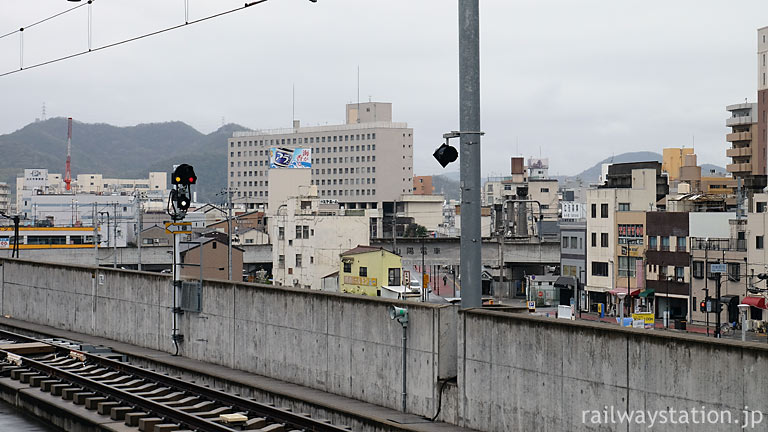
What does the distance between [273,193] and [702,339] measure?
140379mm

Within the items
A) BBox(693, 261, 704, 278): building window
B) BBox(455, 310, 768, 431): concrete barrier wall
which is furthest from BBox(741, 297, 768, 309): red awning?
BBox(455, 310, 768, 431): concrete barrier wall

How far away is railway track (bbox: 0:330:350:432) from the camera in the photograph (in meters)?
15.2

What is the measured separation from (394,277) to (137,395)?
63.9 m

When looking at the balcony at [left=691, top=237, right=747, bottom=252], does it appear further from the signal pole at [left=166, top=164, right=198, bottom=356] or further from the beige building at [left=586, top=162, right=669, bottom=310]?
the signal pole at [left=166, top=164, right=198, bottom=356]

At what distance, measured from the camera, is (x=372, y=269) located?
8075 centimetres

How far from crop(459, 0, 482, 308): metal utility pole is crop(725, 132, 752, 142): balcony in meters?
119

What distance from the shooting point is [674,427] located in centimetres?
1159

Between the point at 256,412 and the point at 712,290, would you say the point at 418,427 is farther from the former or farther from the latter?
the point at 712,290

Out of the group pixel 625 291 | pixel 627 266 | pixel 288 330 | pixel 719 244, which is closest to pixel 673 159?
pixel 627 266

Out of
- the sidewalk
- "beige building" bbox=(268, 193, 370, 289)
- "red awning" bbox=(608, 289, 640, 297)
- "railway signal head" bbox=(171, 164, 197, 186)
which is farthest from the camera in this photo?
"beige building" bbox=(268, 193, 370, 289)

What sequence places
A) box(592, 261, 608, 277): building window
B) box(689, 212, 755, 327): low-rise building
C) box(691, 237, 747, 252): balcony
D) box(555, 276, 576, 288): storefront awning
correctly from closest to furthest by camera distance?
box(689, 212, 755, 327): low-rise building
box(691, 237, 747, 252): balcony
box(592, 261, 608, 277): building window
box(555, 276, 576, 288): storefront awning

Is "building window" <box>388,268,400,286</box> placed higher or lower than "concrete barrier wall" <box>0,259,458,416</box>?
lower

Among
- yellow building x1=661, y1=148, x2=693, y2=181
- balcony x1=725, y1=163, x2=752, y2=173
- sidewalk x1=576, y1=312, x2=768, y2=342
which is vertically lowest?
sidewalk x1=576, y1=312, x2=768, y2=342

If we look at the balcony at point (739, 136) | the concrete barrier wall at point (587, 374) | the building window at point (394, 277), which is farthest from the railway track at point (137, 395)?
the balcony at point (739, 136)
